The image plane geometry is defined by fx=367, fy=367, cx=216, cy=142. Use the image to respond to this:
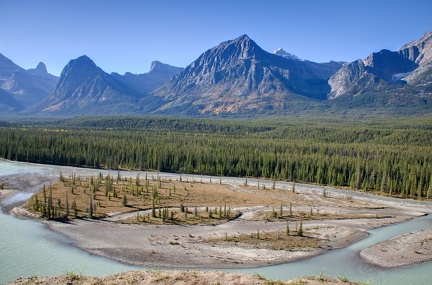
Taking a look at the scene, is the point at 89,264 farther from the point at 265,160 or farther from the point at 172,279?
the point at 265,160

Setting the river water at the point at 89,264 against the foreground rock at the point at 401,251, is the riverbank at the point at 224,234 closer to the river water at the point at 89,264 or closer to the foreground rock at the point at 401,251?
the river water at the point at 89,264

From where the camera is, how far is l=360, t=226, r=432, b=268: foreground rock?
53531 mm

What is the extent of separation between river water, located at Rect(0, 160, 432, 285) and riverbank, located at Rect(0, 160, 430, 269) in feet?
6.56

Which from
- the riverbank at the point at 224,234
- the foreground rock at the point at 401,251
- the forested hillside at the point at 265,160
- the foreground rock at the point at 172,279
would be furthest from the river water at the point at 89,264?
the forested hillside at the point at 265,160

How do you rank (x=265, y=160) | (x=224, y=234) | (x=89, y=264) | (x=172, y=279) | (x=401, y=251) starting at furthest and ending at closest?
(x=265, y=160) → (x=224, y=234) → (x=401, y=251) → (x=89, y=264) → (x=172, y=279)

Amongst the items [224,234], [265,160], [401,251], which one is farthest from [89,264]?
[265,160]

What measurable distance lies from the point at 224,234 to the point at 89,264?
23.1 meters

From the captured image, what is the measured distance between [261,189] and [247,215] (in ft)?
106

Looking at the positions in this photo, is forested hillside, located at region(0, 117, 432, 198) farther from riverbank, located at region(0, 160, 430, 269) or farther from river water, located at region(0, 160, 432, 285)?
river water, located at region(0, 160, 432, 285)

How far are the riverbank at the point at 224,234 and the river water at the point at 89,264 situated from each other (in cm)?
200

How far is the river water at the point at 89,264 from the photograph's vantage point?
45.3 meters

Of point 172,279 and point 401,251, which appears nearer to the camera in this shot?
point 172,279

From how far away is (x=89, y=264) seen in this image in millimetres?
48156

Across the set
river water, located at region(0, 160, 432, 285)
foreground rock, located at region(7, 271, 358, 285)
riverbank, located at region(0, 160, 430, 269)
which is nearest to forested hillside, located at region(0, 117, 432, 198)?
riverbank, located at region(0, 160, 430, 269)
